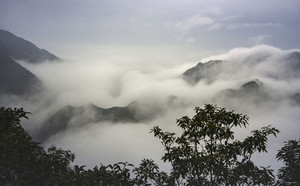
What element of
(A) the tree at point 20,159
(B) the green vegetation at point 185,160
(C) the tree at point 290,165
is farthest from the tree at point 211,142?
(A) the tree at point 20,159

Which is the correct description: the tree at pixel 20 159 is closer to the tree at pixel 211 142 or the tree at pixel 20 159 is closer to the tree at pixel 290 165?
the tree at pixel 211 142

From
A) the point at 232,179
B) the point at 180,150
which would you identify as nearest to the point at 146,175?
the point at 180,150

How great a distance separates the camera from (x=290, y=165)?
18.2 m

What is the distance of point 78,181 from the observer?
652 inches

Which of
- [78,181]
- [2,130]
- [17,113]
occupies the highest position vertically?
[17,113]

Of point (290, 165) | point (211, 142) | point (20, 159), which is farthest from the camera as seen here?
point (290, 165)

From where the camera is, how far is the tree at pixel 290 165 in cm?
1725

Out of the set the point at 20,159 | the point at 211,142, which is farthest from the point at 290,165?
the point at 20,159

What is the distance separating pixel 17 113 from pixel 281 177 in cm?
1907

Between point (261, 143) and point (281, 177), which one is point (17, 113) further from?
point (281, 177)

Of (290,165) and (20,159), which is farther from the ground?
(290,165)

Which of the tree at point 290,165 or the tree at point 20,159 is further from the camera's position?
the tree at point 290,165

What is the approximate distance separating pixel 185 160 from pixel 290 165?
936 centimetres

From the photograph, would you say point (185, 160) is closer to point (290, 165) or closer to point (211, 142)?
point (211, 142)
